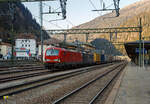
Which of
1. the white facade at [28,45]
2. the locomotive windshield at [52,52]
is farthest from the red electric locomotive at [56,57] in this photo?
the white facade at [28,45]

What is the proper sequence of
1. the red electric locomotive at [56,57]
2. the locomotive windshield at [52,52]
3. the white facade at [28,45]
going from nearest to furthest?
the red electric locomotive at [56,57] < the locomotive windshield at [52,52] < the white facade at [28,45]

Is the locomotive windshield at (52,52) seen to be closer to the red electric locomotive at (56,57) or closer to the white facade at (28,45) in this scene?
the red electric locomotive at (56,57)

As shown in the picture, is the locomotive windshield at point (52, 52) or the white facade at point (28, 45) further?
Result: the white facade at point (28, 45)

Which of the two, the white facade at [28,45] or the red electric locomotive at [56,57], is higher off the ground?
the white facade at [28,45]

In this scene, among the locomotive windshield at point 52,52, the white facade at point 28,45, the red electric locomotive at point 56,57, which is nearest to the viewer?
the red electric locomotive at point 56,57

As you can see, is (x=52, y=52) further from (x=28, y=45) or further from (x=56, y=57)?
(x=28, y=45)

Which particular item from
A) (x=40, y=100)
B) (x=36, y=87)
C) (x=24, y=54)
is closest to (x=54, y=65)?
(x=24, y=54)

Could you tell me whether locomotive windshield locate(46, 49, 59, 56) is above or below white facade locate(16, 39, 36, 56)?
below

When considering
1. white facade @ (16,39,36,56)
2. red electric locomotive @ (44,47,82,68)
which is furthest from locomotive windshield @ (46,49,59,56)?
white facade @ (16,39,36,56)

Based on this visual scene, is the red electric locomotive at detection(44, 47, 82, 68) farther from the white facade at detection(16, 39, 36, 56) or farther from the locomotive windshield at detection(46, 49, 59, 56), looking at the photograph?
the white facade at detection(16, 39, 36, 56)

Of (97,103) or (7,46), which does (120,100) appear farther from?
(7,46)

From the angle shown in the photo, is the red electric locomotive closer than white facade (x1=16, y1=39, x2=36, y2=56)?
Yes

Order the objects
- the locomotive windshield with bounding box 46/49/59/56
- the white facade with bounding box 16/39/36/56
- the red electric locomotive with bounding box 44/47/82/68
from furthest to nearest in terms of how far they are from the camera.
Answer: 1. the white facade with bounding box 16/39/36/56
2. the locomotive windshield with bounding box 46/49/59/56
3. the red electric locomotive with bounding box 44/47/82/68

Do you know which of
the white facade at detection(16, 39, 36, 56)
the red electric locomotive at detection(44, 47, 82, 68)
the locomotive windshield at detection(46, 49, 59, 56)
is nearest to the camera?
the red electric locomotive at detection(44, 47, 82, 68)
